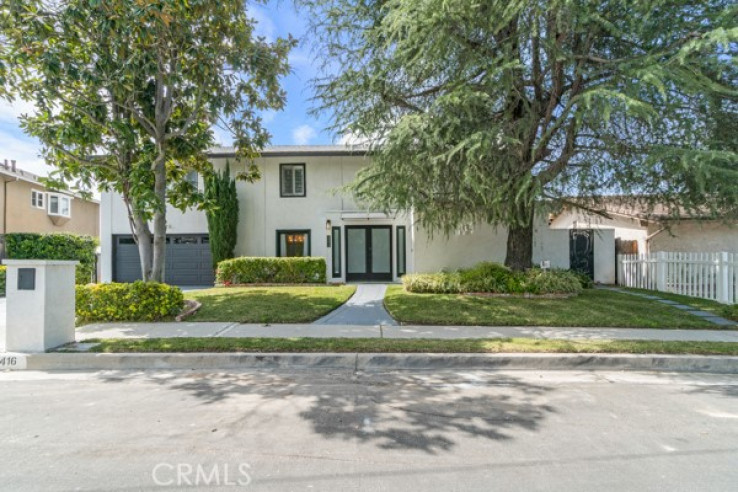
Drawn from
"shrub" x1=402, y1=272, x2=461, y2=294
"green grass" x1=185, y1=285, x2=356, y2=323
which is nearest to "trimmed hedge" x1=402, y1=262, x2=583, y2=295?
"shrub" x1=402, y1=272, x2=461, y2=294

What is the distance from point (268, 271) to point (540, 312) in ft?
30.9

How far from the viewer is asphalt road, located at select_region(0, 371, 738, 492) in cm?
281

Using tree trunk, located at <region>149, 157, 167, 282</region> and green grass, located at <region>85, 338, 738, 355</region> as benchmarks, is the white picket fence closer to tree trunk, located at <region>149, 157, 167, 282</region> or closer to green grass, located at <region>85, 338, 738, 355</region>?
green grass, located at <region>85, 338, 738, 355</region>

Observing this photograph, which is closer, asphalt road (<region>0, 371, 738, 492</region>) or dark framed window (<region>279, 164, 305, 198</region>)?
asphalt road (<region>0, 371, 738, 492</region>)

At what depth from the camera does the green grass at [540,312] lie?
7.68 meters

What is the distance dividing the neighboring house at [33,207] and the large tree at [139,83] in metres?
11.8

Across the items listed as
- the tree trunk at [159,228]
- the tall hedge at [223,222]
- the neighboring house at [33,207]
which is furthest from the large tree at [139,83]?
the neighboring house at [33,207]

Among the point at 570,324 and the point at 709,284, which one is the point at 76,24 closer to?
the point at 570,324

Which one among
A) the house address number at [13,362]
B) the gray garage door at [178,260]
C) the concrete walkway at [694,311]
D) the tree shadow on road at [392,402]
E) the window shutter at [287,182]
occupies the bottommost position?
the tree shadow on road at [392,402]

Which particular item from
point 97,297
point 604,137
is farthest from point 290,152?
point 604,137

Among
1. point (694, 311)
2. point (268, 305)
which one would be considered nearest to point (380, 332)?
point (268, 305)

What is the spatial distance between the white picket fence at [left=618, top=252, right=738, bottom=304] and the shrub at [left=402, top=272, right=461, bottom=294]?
21.1 ft
